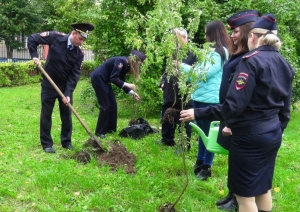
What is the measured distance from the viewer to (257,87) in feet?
8.50

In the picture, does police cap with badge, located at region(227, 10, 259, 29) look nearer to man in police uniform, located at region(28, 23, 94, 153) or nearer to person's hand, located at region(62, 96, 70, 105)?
man in police uniform, located at region(28, 23, 94, 153)

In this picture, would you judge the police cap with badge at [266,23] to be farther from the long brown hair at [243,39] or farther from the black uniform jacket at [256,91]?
the long brown hair at [243,39]

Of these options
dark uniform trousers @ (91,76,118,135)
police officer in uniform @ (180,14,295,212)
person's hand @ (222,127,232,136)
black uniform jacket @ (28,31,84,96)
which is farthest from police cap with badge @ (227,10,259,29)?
dark uniform trousers @ (91,76,118,135)

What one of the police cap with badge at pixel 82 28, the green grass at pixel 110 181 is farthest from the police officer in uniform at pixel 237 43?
the police cap with badge at pixel 82 28

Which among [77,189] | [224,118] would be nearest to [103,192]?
[77,189]

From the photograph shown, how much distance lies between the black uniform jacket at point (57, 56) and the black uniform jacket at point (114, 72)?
1.00 metres

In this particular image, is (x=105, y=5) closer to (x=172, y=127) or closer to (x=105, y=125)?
(x=105, y=125)

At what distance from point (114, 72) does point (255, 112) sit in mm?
3789

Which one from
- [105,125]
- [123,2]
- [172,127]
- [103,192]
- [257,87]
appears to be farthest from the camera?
[123,2]

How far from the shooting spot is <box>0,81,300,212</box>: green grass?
148 inches

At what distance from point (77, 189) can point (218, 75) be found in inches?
85.7

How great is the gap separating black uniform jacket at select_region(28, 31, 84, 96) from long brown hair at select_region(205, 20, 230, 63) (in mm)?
2070

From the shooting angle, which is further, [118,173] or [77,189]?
[118,173]

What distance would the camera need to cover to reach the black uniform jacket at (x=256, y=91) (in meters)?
2.53
